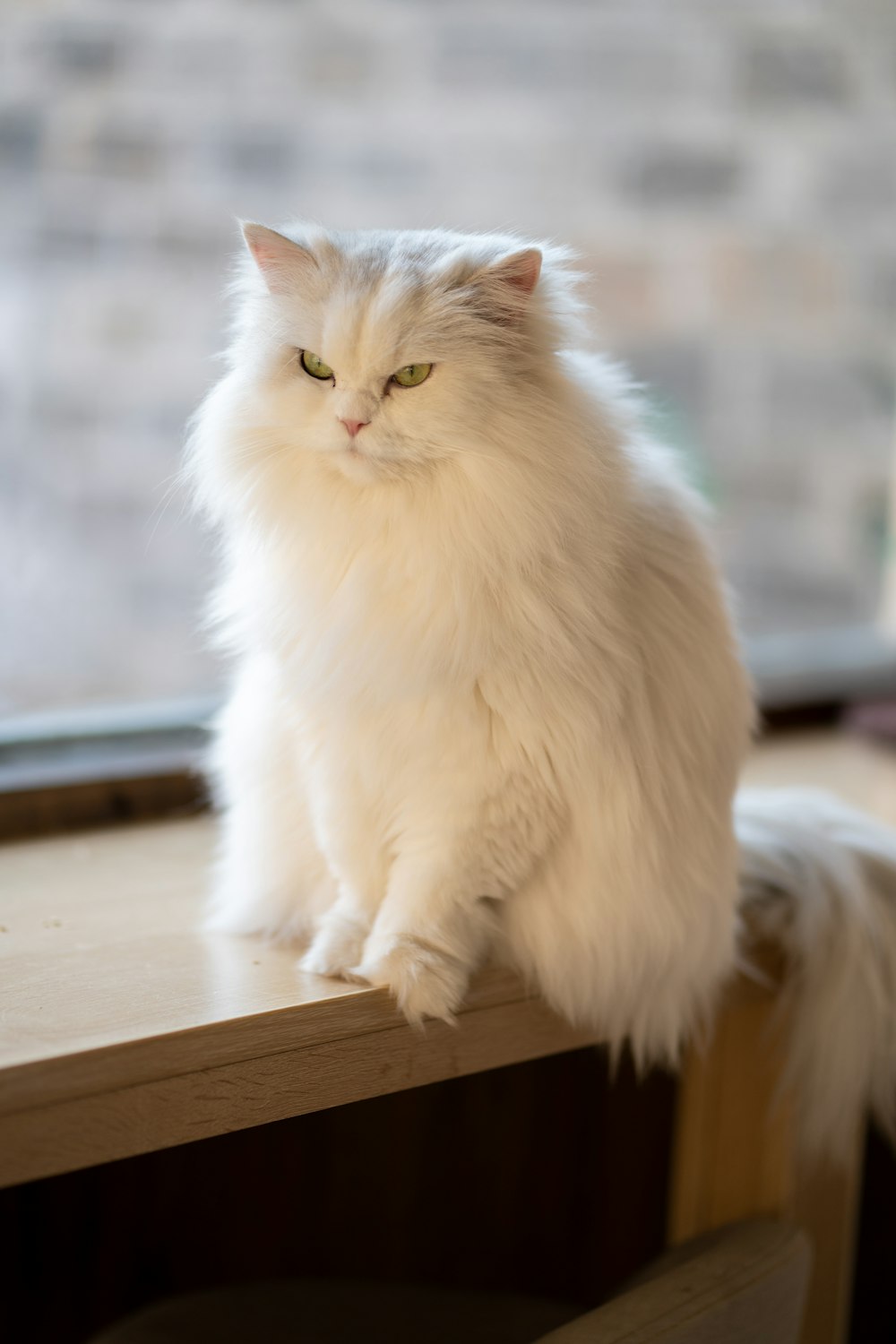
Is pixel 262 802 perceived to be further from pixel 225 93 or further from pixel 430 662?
pixel 225 93

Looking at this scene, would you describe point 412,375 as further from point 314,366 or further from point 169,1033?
point 169,1033

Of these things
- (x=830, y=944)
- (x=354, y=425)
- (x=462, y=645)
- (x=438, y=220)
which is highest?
(x=438, y=220)

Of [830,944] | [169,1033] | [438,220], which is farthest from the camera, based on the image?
[438,220]

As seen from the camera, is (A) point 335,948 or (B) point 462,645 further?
(A) point 335,948

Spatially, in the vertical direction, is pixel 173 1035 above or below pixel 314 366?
below

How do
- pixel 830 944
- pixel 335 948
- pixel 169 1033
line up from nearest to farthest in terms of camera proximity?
1. pixel 169 1033
2. pixel 335 948
3. pixel 830 944

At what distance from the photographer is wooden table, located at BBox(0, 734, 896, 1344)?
91 centimetres

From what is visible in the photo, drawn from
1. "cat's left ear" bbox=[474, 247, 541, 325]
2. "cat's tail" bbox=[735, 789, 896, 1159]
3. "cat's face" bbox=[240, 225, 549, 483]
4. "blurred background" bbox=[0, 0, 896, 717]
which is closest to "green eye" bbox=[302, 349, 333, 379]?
"cat's face" bbox=[240, 225, 549, 483]

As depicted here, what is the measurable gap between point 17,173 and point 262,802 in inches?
32.0

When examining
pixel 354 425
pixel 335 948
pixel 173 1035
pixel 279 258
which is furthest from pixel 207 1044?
pixel 279 258

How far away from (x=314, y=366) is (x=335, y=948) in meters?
0.51

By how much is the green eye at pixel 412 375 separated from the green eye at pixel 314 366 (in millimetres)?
57

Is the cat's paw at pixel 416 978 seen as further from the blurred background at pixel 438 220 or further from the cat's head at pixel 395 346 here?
the blurred background at pixel 438 220

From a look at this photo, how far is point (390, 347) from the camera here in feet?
3.17
